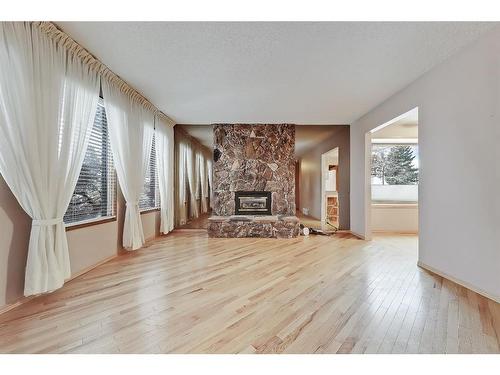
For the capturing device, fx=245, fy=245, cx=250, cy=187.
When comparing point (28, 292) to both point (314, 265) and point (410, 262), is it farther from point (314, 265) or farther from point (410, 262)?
point (410, 262)

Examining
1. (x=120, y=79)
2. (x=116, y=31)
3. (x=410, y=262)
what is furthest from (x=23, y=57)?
(x=410, y=262)

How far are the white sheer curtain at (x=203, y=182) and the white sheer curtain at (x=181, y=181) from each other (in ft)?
5.11

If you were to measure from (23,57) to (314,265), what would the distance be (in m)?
3.53

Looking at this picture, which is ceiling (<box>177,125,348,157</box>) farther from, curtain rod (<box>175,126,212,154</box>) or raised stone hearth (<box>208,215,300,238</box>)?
raised stone hearth (<box>208,215,300,238</box>)

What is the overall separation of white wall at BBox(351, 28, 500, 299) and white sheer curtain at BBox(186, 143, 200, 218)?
525 cm

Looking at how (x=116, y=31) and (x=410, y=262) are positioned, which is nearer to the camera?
(x=116, y=31)

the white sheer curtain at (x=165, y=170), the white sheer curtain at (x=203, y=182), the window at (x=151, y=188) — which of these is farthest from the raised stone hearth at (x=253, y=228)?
the white sheer curtain at (x=203, y=182)

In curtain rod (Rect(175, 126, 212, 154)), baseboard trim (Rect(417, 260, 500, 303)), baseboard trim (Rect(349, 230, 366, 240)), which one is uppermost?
curtain rod (Rect(175, 126, 212, 154))

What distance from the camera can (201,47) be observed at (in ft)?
7.99

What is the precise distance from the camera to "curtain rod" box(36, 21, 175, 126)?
7.02ft

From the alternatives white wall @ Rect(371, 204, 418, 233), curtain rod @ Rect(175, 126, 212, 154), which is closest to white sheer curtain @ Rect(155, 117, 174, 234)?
curtain rod @ Rect(175, 126, 212, 154)

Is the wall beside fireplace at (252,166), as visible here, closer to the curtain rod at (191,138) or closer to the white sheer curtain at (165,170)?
the white sheer curtain at (165,170)

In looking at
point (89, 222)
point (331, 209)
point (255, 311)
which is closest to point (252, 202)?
point (331, 209)
